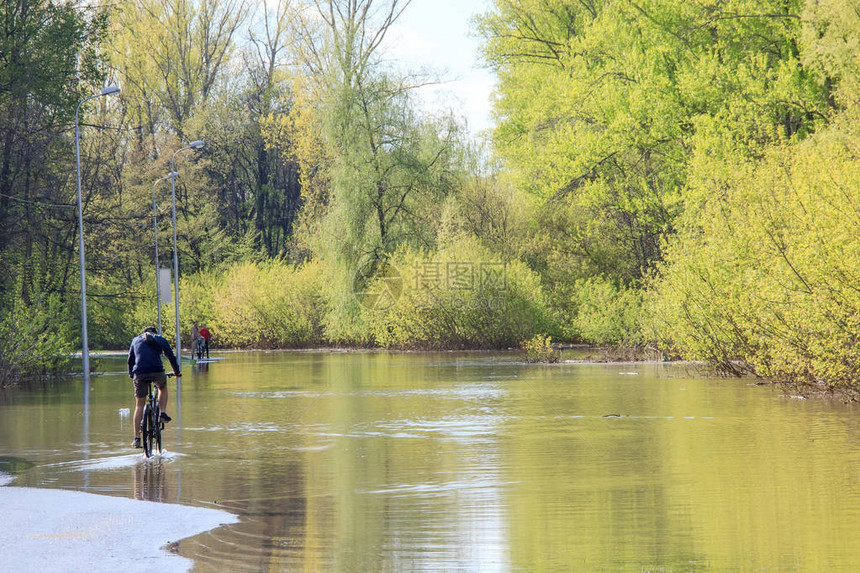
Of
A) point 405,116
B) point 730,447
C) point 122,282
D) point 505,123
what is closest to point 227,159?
point 122,282

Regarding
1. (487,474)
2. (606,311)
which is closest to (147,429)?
→ (487,474)

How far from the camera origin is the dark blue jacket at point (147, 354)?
15805mm

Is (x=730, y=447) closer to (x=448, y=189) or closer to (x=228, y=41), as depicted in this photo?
(x=448, y=189)

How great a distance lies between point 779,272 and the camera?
74.0 feet

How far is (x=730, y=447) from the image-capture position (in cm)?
1524

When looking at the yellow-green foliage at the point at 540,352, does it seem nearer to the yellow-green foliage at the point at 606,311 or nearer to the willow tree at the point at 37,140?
the yellow-green foliage at the point at 606,311

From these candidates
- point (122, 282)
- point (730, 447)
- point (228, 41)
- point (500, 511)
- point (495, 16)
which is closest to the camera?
point (500, 511)

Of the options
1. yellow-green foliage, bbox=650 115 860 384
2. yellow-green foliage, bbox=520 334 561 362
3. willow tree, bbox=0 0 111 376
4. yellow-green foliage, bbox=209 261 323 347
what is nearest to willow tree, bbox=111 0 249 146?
yellow-green foliage, bbox=209 261 323 347

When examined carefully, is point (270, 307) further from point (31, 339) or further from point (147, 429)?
point (147, 429)

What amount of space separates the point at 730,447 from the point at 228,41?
201 feet

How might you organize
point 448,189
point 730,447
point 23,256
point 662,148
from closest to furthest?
1. point 730,447
2. point 23,256
3. point 662,148
4. point 448,189

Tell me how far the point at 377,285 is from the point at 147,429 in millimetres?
41311

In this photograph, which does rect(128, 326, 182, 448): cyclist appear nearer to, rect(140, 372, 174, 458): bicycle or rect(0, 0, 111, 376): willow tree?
rect(140, 372, 174, 458): bicycle

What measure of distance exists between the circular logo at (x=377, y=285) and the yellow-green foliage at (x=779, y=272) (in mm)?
22127
